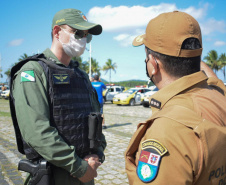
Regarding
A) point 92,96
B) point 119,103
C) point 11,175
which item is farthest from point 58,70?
point 119,103

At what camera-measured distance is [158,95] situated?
1.40 metres

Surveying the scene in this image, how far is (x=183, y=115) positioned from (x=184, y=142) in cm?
14

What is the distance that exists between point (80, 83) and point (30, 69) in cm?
55

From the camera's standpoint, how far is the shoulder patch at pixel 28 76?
6.24 feet

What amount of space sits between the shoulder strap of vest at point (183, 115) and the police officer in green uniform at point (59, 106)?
101cm

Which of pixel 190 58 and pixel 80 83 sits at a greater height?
pixel 190 58

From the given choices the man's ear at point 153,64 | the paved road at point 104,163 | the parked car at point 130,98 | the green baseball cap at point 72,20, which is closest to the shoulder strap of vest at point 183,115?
the man's ear at point 153,64

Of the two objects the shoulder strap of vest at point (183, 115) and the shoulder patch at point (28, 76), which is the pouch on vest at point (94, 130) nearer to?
the shoulder patch at point (28, 76)

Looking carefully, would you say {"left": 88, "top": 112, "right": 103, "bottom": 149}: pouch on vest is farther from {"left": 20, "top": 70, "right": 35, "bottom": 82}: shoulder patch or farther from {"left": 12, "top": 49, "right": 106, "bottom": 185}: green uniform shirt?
{"left": 20, "top": 70, "right": 35, "bottom": 82}: shoulder patch

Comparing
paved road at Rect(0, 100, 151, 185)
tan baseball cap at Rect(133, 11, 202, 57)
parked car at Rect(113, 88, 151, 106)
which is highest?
tan baseball cap at Rect(133, 11, 202, 57)

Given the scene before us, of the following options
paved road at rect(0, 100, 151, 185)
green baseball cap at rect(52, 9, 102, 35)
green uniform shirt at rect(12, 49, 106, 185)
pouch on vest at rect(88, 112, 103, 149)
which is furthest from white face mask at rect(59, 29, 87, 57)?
paved road at rect(0, 100, 151, 185)

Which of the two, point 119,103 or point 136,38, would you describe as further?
point 119,103

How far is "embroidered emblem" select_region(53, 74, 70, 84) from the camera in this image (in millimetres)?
2013

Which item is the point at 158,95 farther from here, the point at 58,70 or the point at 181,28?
the point at 58,70
